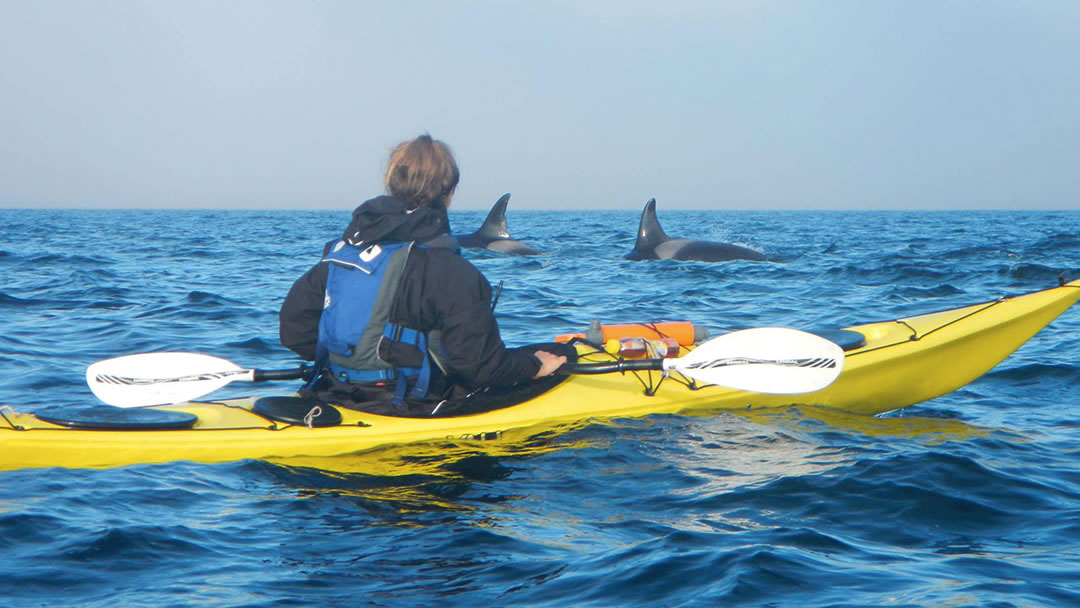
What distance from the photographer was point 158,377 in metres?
Answer: 5.70

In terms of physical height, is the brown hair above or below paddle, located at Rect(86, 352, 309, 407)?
above

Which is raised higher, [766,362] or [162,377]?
[766,362]

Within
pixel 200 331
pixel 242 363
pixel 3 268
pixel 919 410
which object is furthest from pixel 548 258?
pixel 919 410

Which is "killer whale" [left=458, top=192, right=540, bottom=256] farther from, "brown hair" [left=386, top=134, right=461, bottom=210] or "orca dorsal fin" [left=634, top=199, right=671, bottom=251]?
"brown hair" [left=386, top=134, right=461, bottom=210]

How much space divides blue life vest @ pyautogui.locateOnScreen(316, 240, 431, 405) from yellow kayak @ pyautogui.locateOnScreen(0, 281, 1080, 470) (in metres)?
0.43

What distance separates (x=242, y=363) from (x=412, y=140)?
4.67m

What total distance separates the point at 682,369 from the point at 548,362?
0.81 metres

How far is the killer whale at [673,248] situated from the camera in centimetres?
2002

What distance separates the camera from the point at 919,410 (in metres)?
7.17

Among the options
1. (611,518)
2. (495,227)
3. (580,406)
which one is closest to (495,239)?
(495,227)

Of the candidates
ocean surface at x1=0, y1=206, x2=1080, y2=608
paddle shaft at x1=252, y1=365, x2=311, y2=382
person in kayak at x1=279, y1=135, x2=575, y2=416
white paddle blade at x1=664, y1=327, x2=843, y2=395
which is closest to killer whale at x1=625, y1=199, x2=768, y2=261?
ocean surface at x1=0, y1=206, x2=1080, y2=608

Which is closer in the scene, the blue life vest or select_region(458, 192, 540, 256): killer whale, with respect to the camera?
the blue life vest

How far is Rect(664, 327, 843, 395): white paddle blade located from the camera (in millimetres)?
5758

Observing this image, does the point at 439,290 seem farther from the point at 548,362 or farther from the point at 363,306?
the point at 548,362
